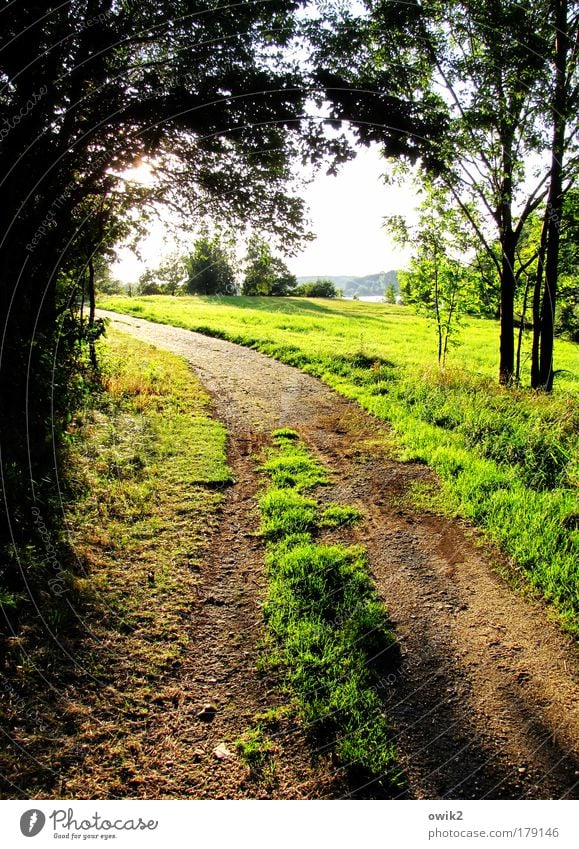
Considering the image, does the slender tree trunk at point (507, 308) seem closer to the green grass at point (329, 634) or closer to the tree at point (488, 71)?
the tree at point (488, 71)

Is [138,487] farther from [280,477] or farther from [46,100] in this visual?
[46,100]

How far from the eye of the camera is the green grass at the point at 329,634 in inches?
143

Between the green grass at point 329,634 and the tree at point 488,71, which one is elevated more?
the tree at point 488,71

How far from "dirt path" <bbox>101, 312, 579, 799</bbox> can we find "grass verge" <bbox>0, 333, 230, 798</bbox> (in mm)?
802

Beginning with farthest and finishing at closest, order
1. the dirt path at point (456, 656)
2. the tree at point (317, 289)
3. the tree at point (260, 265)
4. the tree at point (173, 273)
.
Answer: the tree at point (317, 289)
the tree at point (173, 273)
the tree at point (260, 265)
the dirt path at point (456, 656)

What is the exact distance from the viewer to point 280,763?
3.47 metres

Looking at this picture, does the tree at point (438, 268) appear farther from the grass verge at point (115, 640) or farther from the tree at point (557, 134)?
the grass verge at point (115, 640)

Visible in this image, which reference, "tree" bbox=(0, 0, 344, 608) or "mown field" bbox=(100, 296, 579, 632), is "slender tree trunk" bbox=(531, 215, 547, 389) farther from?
"tree" bbox=(0, 0, 344, 608)

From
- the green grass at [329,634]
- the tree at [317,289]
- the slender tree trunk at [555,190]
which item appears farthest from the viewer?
the tree at [317,289]
